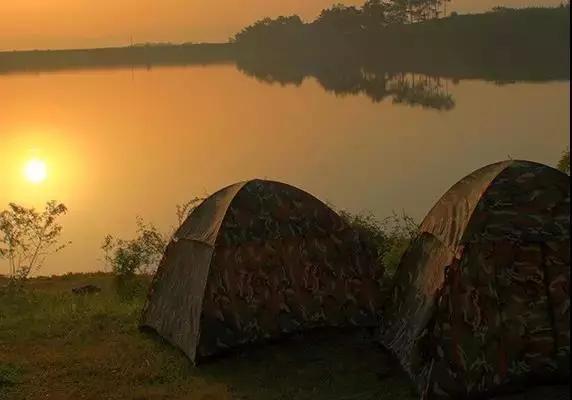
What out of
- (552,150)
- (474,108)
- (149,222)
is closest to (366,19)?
(474,108)

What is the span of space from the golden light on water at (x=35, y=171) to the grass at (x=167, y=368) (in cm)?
1824

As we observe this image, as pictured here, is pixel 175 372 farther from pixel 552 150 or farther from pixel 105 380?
pixel 552 150

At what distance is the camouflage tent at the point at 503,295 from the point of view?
17.9 feet

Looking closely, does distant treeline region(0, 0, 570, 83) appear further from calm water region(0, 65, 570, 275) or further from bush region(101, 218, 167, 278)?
bush region(101, 218, 167, 278)

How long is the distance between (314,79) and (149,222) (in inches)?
2087

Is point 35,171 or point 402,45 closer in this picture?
point 35,171

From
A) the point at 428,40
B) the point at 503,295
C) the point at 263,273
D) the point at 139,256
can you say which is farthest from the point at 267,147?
the point at 428,40

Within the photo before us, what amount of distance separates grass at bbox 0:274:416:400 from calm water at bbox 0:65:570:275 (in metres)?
8.06

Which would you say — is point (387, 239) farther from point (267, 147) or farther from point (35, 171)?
point (35, 171)

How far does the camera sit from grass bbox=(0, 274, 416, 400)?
6124 millimetres

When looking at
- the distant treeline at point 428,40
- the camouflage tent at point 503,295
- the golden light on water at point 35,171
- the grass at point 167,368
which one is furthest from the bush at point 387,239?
the distant treeline at point 428,40

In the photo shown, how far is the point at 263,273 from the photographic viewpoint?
6809 millimetres

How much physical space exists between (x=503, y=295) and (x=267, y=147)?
80.4ft

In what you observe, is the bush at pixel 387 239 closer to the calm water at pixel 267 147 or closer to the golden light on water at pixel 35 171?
the calm water at pixel 267 147
